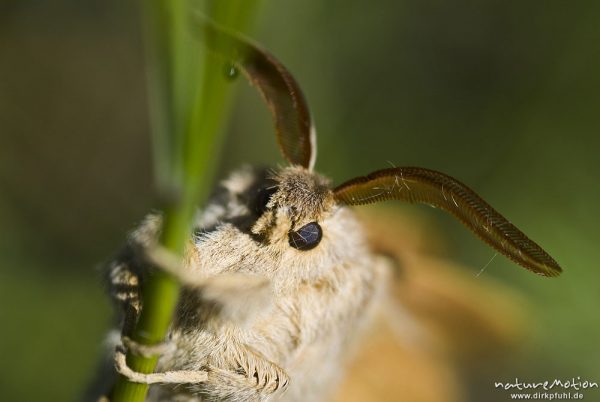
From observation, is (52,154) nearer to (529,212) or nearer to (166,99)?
(529,212)

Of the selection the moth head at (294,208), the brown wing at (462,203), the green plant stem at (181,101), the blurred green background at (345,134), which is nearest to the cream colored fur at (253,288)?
the moth head at (294,208)

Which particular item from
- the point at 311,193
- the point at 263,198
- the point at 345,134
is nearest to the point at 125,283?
the point at 263,198

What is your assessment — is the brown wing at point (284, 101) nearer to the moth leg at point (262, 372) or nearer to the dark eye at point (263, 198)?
the dark eye at point (263, 198)

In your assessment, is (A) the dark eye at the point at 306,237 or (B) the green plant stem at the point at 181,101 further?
(A) the dark eye at the point at 306,237

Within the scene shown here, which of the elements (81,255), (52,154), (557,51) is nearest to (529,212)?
(557,51)

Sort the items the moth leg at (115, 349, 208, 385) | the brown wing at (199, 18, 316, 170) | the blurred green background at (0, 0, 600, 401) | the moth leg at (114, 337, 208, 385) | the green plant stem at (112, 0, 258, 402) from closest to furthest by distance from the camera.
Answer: the green plant stem at (112, 0, 258, 402) → the moth leg at (114, 337, 208, 385) → the moth leg at (115, 349, 208, 385) → the brown wing at (199, 18, 316, 170) → the blurred green background at (0, 0, 600, 401)

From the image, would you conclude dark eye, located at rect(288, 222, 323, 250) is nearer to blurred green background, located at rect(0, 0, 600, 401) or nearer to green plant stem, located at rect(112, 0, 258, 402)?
green plant stem, located at rect(112, 0, 258, 402)

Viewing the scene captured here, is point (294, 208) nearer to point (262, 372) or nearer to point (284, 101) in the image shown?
point (284, 101)

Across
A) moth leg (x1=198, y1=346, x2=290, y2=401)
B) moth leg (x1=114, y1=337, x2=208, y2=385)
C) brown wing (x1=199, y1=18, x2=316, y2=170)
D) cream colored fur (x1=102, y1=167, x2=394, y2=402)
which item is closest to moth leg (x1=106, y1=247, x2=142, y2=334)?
cream colored fur (x1=102, y1=167, x2=394, y2=402)
